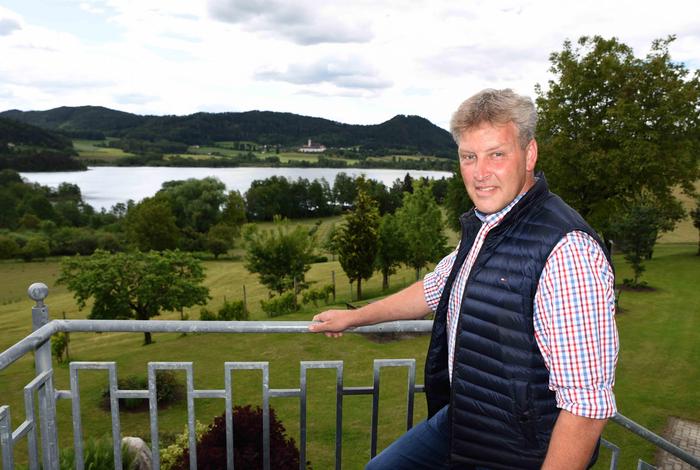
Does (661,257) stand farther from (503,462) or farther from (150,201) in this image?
(150,201)

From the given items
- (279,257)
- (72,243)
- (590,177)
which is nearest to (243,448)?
(590,177)

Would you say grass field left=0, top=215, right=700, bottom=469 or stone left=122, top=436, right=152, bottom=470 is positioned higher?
stone left=122, top=436, right=152, bottom=470

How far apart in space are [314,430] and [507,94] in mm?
13158

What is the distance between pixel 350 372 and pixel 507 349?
16644 millimetres

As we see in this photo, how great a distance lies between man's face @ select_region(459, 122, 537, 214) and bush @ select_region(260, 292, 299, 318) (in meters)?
29.7

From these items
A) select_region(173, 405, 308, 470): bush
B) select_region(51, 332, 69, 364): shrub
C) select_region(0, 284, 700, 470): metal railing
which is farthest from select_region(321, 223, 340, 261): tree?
select_region(0, 284, 700, 470): metal railing

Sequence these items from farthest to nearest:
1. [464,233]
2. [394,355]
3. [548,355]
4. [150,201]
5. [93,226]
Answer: [93,226] < [150,201] < [394,355] < [464,233] < [548,355]

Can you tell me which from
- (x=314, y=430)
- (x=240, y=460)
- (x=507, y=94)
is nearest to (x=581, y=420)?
(x=507, y=94)

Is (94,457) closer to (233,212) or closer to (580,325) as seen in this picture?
(580,325)

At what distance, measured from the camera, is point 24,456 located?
1348 centimetres

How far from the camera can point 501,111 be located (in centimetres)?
231

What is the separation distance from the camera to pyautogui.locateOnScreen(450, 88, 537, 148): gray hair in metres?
2.30

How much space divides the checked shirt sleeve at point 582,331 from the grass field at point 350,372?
11.2m

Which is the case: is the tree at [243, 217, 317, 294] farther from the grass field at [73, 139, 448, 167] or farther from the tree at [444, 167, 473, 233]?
the grass field at [73, 139, 448, 167]
